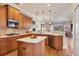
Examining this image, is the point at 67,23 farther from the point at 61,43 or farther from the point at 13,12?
the point at 13,12

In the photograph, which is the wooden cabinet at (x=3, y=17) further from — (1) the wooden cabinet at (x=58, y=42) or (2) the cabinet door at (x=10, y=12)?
(1) the wooden cabinet at (x=58, y=42)

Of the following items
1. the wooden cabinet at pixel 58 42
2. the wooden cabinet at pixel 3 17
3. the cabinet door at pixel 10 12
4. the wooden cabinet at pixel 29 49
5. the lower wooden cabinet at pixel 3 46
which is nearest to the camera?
the wooden cabinet at pixel 29 49

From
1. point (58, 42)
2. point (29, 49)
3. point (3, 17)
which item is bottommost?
point (58, 42)

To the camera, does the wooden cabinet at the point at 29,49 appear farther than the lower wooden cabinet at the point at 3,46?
No

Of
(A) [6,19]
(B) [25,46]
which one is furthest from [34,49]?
(A) [6,19]

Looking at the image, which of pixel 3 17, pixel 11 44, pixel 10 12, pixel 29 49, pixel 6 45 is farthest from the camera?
pixel 10 12

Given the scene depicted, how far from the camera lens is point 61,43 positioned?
5.88 m

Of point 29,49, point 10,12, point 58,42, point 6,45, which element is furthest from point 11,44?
point 58,42

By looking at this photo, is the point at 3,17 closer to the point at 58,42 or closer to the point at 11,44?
the point at 11,44

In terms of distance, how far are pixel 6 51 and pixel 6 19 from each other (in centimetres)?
136

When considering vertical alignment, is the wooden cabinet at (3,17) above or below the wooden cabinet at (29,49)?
above

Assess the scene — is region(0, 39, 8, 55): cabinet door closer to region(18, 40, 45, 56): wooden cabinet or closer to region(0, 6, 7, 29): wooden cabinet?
region(0, 6, 7, 29): wooden cabinet

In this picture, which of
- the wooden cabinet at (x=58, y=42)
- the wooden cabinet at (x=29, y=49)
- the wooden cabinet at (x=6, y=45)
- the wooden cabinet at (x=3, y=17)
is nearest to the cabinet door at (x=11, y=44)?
the wooden cabinet at (x=6, y=45)

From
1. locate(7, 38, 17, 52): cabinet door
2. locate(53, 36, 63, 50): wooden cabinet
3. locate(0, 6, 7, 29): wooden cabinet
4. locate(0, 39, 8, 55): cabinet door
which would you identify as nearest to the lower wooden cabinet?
locate(0, 39, 8, 55): cabinet door
